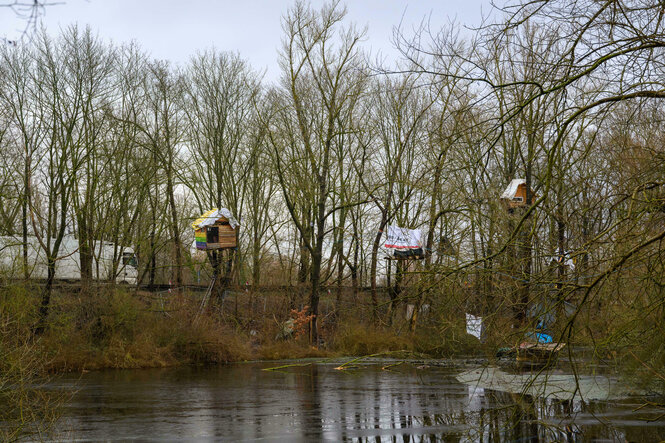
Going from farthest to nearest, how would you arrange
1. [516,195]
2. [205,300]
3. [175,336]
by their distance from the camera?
[205,300] → [175,336] → [516,195]

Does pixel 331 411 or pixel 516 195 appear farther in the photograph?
pixel 516 195

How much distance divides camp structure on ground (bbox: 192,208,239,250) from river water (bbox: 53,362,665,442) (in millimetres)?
7417

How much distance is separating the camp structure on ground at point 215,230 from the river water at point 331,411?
24.3 ft

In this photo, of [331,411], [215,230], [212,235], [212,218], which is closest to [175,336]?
[212,235]

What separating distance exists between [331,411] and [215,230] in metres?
15.5

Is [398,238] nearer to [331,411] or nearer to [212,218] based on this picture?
[212,218]

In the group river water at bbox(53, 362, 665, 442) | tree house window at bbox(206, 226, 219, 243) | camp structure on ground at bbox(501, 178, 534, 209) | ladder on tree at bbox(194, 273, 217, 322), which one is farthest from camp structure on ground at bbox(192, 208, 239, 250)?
camp structure on ground at bbox(501, 178, 534, 209)

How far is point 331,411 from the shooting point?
15656mm

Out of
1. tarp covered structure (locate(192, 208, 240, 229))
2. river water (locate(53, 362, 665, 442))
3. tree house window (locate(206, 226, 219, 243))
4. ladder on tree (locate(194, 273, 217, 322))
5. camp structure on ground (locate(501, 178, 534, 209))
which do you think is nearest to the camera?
river water (locate(53, 362, 665, 442))

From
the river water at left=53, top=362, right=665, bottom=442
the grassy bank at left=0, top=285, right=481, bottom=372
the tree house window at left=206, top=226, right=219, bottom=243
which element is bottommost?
the river water at left=53, top=362, right=665, bottom=442

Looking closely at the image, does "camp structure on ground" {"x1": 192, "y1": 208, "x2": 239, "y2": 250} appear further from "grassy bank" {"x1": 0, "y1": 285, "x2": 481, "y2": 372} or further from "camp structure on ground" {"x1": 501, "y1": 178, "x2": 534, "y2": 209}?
"camp structure on ground" {"x1": 501, "y1": 178, "x2": 534, "y2": 209}

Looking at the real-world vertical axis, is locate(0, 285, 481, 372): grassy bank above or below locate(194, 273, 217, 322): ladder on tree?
below

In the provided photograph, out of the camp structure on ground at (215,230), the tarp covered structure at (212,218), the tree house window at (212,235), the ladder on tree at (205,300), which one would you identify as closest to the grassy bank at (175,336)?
the ladder on tree at (205,300)

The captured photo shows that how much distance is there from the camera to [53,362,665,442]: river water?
12.6 m
